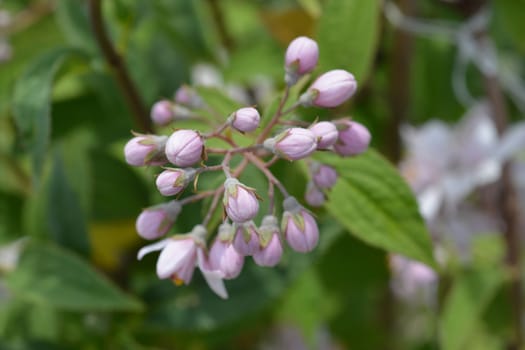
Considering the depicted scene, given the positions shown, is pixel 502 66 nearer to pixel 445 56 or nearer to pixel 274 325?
pixel 445 56

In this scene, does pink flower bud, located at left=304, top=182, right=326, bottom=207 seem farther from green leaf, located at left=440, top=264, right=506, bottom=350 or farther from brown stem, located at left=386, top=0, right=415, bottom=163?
brown stem, located at left=386, top=0, right=415, bottom=163

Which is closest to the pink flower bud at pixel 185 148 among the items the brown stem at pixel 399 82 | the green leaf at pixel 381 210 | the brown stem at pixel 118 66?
the green leaf at pixel 381 210

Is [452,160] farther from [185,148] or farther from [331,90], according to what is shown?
[185,148]

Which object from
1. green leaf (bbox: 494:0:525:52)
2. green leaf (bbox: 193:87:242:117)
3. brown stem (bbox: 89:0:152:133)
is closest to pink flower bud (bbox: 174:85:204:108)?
green leaf (bbox: 193:87:242:117)

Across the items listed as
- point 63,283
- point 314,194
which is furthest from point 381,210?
point 63,283

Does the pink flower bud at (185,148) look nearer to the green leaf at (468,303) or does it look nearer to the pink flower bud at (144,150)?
the pink flower bud at (144,150)
